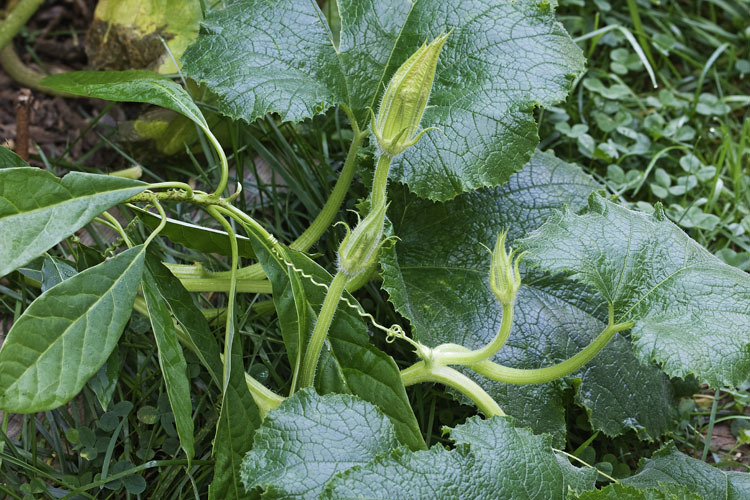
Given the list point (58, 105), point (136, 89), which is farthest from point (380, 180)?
point (58, 105)

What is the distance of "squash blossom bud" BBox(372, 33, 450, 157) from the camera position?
4.41 feet

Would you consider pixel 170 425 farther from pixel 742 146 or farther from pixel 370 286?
pixel 742 146

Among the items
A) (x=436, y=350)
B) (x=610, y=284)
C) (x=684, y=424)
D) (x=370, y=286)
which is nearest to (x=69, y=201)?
(x=436, y=350)

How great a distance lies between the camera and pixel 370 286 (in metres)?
1.94

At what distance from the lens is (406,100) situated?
135 centimetres

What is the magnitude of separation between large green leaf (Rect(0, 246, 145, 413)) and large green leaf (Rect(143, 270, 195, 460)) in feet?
0.18

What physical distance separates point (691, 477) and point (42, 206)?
1289 millimetres

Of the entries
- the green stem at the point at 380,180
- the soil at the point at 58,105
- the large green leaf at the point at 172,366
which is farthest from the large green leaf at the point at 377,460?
the soil at the point at 58,105

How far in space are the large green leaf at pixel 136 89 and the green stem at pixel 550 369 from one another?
72 centimetres

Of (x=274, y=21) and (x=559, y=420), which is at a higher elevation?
(x=274, y=21)

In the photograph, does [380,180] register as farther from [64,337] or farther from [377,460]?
[64,337]

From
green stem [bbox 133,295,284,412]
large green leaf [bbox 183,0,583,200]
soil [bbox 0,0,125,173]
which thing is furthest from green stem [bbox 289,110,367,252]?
soil [bbox 0,0,125,173]

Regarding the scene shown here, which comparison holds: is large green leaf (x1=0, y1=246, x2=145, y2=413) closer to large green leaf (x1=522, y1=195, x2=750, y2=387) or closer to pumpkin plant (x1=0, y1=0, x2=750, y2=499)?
pumpkin plant (x1=0, y1=0, x2=750, y2=499)

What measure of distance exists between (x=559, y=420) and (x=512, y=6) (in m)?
0.96
